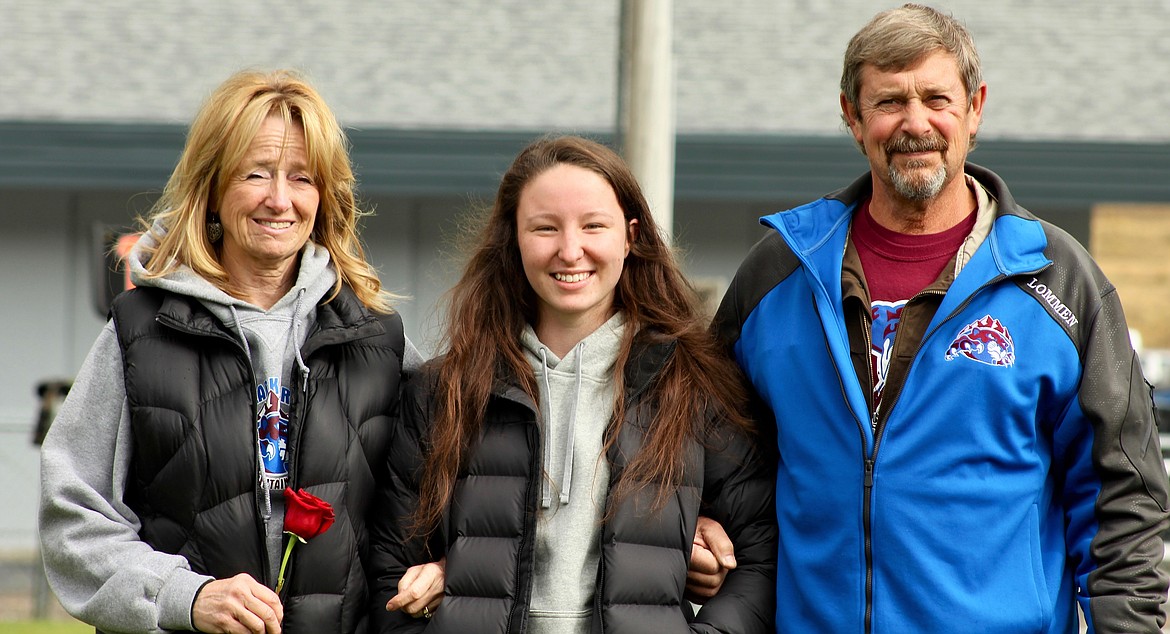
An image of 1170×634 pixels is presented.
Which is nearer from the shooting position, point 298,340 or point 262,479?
point 262,479

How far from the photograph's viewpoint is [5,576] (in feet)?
32.3

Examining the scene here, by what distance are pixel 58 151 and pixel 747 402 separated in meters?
8.94

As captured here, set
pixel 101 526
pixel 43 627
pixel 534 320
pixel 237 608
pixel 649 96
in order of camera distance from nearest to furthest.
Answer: pixel 237 608 → pixel 101 526 → pixel 534 320 → pixel 649 96 → pixel 43 627

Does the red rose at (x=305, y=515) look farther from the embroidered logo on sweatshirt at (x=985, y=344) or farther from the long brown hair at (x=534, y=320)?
the embroidered logo on sweatshirt at (x=985, y=344)

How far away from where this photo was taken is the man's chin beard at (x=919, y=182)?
301 cm

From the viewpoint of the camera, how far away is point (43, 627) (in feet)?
24.4

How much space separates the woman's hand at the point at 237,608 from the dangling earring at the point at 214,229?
0.83 m

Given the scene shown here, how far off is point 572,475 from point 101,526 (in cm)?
104

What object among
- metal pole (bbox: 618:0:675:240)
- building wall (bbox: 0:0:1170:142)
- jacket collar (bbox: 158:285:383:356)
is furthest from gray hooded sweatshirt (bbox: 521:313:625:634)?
building wall (bbox: 0:0:1170:142)

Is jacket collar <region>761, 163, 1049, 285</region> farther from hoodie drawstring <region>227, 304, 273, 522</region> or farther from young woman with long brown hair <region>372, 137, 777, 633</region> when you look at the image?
hoodie drawstring <region>227, 304, 273, 522</region>

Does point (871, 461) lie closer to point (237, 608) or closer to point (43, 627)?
point (237, 608)

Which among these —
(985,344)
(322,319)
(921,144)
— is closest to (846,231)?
(921,144)

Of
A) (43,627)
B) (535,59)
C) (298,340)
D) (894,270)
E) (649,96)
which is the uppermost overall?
(535,59)

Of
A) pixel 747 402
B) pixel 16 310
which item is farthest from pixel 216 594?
pixel 16 310
